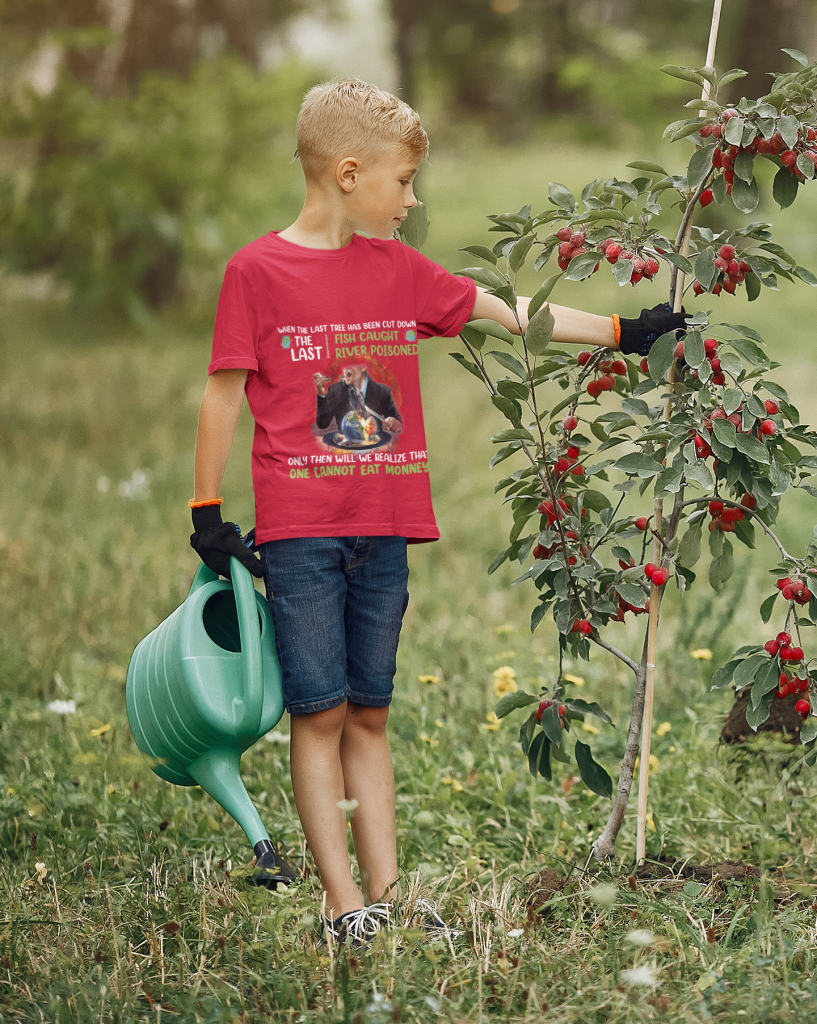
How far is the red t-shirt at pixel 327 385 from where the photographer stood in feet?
7.73

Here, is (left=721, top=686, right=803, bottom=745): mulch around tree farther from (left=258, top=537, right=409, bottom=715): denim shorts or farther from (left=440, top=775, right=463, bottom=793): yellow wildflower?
(left=258, top=537, right=409, bottom=715): denim shorts

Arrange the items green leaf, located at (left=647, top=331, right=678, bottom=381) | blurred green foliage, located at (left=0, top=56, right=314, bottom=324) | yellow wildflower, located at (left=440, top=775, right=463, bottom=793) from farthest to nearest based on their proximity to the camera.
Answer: blurred green foliage, located at (left=0, top=56, right=314, bottom=324)
yellow wildflower, located at (left=440, top=775, right=463, bottom=793)
green leaf, located at (left=647, top=331, right=678, bottom=381)

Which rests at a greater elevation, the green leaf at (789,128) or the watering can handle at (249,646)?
the green leaf at (789,128)

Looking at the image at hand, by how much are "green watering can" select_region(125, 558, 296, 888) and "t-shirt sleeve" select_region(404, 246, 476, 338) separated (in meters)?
0.72

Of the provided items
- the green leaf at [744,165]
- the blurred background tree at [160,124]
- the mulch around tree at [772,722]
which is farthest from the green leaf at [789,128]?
the blurred background tree at [160,124]

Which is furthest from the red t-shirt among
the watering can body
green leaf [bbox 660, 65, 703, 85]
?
green leaf [bbox 660, 65, 703, 85]

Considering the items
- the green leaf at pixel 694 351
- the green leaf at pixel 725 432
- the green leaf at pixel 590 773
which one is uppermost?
the green leaf at pixel 694 351

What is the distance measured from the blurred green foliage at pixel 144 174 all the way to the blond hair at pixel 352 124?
622cm

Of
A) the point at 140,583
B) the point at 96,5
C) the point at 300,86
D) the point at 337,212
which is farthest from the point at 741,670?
the point at 96,5

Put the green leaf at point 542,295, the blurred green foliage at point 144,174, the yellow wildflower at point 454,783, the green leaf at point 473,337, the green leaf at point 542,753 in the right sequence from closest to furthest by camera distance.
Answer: the green leaf at point 542,295, the green leaf at point 473,337, the green leaf at point 542,753, the yellow wildflower at point 454,783, the blurred green foliage at point 144,174

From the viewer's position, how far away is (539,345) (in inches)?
93.5

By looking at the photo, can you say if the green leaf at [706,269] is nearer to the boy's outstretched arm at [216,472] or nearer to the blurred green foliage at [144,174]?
the boy's outstretched arm at [216,472]

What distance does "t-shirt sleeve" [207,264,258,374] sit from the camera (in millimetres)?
2334

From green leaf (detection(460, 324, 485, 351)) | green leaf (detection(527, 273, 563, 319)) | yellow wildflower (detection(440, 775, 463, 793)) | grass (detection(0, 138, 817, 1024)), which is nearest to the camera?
grass (detection(0, 138, 817, 1024))
